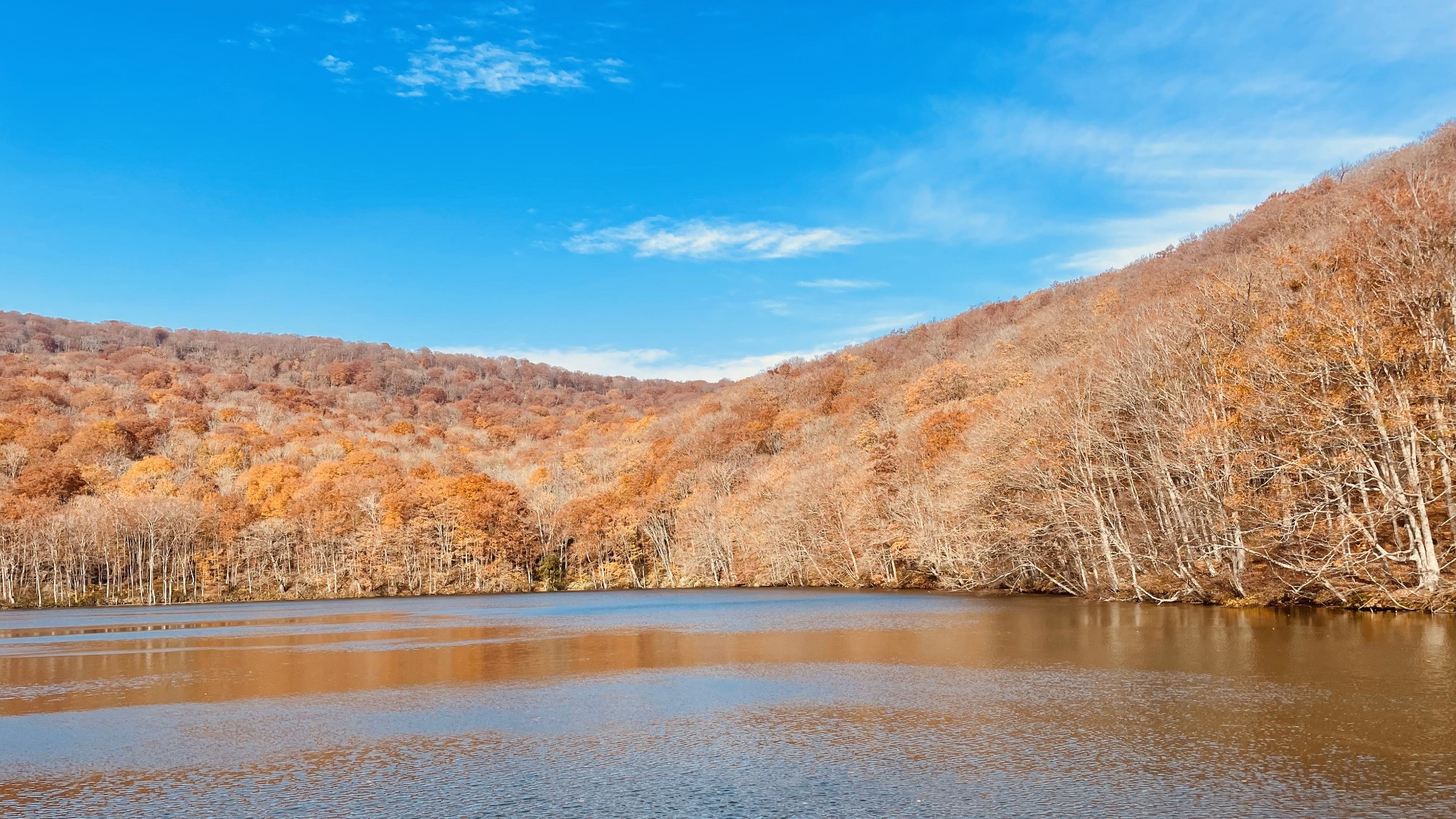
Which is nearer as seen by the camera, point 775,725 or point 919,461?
point 775,725

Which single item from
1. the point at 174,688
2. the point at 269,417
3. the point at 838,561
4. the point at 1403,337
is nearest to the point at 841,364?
the point at 838,561

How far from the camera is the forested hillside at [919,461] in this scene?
2908 cm

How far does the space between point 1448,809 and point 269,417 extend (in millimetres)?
181418

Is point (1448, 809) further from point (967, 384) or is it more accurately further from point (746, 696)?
point (967, 384)

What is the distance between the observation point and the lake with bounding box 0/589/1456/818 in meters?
10.3

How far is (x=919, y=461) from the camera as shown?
6719 centimetres

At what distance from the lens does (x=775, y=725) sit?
47.8ft

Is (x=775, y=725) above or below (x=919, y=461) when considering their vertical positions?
below

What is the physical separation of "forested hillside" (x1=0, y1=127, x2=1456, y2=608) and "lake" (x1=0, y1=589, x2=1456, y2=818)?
5995 mm

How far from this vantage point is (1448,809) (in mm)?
8953

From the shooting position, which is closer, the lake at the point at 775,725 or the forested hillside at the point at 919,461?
the lake at the point at 775,725

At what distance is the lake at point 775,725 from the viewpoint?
10.3 m

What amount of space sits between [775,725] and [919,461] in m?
54.3

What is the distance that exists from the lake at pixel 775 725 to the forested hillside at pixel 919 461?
5.99 meters
